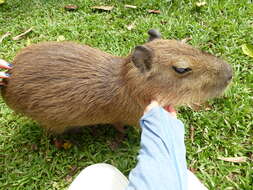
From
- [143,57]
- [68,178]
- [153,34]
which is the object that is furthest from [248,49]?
[68,178]

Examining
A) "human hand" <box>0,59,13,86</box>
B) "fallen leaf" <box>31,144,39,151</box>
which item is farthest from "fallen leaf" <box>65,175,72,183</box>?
"human hand" <box>0,59,13,86</box>

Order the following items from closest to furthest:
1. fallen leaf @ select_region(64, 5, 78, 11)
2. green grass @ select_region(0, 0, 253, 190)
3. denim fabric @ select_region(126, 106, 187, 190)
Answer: denim fabric @ select_region(126, 106, 187, 190) < green grass @ select_region(0, 0, 253, 190) < fallen leaf @ select_region(64, 5, 78, 11)

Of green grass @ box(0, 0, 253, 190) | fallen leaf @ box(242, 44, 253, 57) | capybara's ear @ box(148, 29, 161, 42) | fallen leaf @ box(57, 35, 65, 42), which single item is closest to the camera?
capybara's ear @ box(148, 29, 161, 42)

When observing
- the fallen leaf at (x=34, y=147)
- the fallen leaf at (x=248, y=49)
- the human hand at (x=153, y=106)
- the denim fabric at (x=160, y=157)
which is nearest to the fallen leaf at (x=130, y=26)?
the fallen leaf at (x=248, y=49)

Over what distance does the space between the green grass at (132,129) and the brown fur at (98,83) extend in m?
0.48

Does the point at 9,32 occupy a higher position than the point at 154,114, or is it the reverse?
the point at 154,114

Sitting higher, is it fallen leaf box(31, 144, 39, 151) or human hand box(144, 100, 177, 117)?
human hand box(144, 100, 177, 117)

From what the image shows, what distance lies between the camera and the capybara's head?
7.81ft

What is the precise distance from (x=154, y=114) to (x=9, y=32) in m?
3.27

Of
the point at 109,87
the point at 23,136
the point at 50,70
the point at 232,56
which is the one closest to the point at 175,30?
the point at 232,56

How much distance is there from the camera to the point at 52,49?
280 cm

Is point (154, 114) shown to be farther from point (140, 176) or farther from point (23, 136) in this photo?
point (23, 136)

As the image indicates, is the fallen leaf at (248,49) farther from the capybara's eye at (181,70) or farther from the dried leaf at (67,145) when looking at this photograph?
the dried leaf at (67,145)

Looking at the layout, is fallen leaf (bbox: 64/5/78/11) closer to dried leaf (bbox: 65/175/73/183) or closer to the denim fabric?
dried leaf (bbox: 65/175/73/183)
